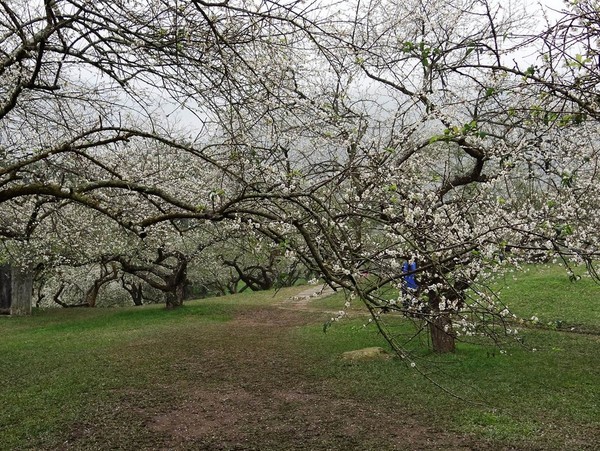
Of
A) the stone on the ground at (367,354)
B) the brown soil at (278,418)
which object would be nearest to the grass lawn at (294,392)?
the brown soil at (278,418)

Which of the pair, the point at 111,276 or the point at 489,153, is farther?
the point at 111,276

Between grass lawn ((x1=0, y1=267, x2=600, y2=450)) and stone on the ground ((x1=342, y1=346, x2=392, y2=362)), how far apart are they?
266 millimetres

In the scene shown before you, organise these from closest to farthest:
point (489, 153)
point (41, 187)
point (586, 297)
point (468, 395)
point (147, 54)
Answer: point (147, 54) → point (41, 187) → point (489, 153) → point (468, 395) → point (586, 297)

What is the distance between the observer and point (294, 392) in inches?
333

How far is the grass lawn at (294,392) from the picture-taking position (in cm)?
637

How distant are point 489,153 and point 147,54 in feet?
14.6

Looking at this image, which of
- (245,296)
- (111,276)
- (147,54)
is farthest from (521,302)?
(111,276)

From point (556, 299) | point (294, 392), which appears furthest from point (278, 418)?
point (556, 299)

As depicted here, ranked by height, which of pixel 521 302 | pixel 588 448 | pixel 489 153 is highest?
pixel 489 153

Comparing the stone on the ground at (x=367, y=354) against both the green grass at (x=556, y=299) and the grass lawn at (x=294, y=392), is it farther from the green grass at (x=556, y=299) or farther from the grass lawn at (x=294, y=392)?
the green grass at (x=556, y=299)

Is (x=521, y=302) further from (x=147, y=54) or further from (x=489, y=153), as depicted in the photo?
(x=147, y=54)

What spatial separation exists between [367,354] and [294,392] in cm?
230

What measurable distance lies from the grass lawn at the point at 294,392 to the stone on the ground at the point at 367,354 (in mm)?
266

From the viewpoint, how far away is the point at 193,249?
18.6m
